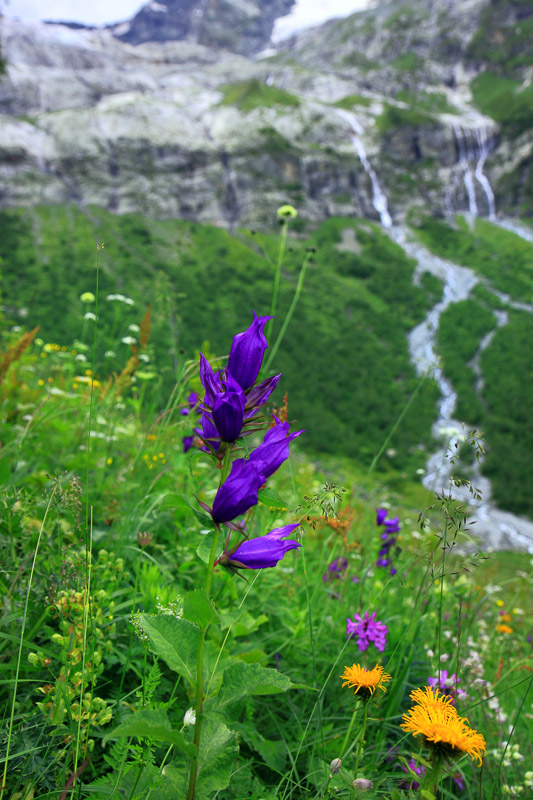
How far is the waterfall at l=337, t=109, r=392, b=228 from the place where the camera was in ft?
311

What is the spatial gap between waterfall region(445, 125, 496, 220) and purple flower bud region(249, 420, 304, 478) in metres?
108

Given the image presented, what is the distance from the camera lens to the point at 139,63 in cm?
15975

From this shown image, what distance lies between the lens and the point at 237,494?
1.02m

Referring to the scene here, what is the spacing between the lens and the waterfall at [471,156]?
94688 millimetres

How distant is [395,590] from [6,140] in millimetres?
108202

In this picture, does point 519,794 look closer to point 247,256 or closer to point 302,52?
point 247,256

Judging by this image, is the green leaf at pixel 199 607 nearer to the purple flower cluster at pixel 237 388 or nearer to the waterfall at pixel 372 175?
the purple flower cluster at pixel 237 388

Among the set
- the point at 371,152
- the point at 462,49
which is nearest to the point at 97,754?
the point at 371,152

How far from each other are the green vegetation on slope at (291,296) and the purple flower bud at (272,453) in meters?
40.9

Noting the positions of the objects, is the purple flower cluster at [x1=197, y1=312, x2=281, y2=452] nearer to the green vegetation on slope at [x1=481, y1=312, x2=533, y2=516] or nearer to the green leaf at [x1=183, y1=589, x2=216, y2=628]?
the green leaf at [x1=183, y1=589, x2=216, y2=628]

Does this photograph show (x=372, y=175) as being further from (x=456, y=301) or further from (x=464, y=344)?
(x=464, y=344)

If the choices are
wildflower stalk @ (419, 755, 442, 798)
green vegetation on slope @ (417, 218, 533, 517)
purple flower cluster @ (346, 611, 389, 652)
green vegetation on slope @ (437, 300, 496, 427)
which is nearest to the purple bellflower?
wildflower stalk @ (419, 755, 442, 798)

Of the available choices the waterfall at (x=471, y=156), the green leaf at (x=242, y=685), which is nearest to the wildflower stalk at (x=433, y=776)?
the green leaf at (x=242, y=685)

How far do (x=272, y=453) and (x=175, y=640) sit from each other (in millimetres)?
540
